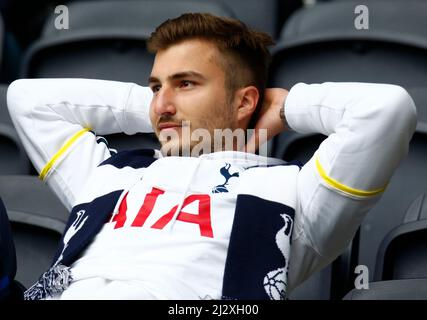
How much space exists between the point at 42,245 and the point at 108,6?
94 centimetres

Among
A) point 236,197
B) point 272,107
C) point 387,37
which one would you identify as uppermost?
point 387,37

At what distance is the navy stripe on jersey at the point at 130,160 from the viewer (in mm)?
1520

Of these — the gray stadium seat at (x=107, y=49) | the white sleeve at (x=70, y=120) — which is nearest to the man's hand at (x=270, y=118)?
the white sleeve at (x=70, y=120)

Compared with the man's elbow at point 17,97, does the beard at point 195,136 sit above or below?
below

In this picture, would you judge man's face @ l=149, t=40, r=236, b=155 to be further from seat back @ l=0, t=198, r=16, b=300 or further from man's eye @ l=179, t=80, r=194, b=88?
seat back @ l=0, t=198, r=16, b=300

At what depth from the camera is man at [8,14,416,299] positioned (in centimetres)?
129

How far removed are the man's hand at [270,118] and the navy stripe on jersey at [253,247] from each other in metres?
0.20

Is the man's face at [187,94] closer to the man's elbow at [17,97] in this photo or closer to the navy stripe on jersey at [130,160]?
the navy stripe on jersey at [130,160]

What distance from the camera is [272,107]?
1.55 m

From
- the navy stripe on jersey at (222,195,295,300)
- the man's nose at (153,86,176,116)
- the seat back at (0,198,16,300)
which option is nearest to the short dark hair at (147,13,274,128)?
the man's nose at (153,86,176,116)

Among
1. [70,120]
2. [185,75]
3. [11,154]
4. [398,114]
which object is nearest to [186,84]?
[185,75]

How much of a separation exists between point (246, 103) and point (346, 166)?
32cm
